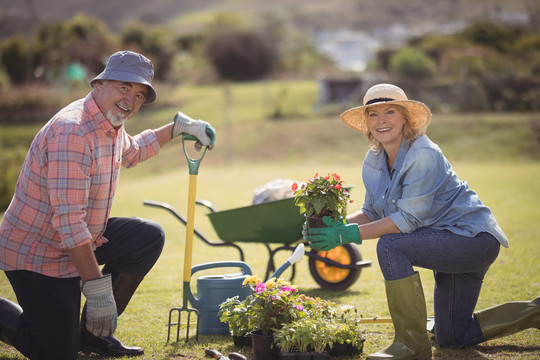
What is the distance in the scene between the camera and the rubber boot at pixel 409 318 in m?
2.98

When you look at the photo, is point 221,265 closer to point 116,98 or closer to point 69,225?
point 69,225

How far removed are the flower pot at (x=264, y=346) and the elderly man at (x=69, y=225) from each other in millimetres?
694

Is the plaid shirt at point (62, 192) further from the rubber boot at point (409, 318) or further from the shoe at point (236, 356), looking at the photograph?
the rubber boot at point (409, 318)

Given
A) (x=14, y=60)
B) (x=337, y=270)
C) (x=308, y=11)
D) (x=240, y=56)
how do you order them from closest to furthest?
1. (x=337, y=270)
2. (x=14, y=60)
3. (x=240, y=56)
4. (x=308, y=11)

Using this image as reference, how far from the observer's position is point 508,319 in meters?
3.30

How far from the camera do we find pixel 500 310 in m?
3.33

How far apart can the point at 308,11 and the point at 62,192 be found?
97572mm

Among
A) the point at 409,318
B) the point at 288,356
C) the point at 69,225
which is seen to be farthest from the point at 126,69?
the point at 409,318

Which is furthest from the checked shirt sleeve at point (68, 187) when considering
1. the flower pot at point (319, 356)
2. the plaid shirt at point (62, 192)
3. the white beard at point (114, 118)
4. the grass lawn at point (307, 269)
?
the flower pot at point (319, 356)

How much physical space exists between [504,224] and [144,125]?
15.5 meters

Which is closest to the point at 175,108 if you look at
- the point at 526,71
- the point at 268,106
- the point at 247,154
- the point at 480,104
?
the point at 268,106

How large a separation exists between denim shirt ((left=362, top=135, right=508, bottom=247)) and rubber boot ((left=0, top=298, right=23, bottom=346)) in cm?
197

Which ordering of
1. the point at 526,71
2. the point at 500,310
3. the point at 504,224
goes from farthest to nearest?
the point at 526,71 < the point at 504,224 < the point at 500,310

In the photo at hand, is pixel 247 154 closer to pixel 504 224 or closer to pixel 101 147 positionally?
pixel 504 224
